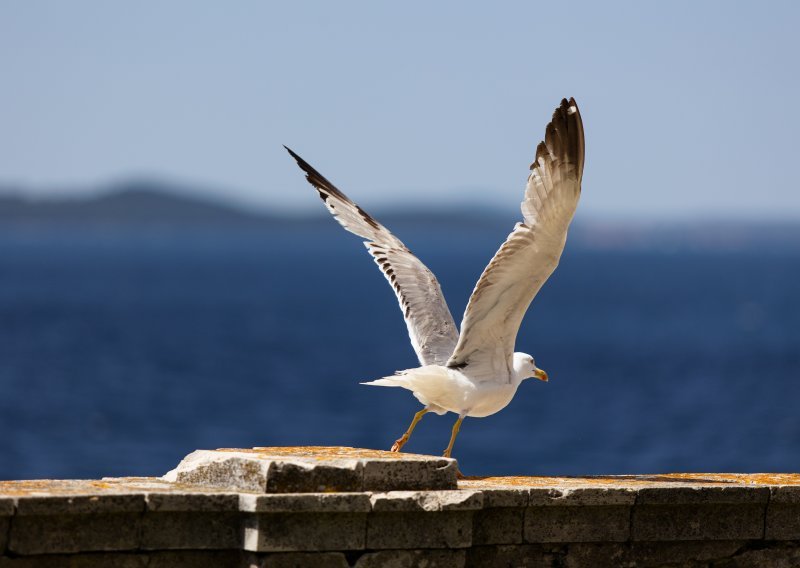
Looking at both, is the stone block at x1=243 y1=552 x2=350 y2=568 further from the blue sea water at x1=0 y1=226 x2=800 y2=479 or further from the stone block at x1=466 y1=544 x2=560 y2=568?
the blue sea water at x1=0 y1=226 x2=800 y2=479

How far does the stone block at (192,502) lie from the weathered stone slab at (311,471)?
14cm

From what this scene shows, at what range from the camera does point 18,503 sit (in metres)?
5.79

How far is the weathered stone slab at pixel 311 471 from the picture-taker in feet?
20.5

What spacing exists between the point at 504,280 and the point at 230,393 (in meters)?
37.8

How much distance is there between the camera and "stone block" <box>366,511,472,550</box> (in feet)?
20.8

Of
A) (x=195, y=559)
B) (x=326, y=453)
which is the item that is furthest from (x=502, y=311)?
(x=195, y=559)

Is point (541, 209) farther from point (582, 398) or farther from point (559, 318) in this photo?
point (559, 318)

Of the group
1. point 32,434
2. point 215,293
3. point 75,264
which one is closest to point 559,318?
point 215,293

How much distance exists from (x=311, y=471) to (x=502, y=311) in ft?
8.61

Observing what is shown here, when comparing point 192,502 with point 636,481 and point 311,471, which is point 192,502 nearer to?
point 311,471

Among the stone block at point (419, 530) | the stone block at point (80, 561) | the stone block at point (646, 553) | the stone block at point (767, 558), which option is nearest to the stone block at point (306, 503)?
the stone block at point (419, 530)

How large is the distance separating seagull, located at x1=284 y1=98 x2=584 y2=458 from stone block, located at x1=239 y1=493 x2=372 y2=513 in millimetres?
1836

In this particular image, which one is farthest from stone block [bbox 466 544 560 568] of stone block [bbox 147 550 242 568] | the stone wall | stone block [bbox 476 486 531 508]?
stone block [bbox 147 550 242 568]

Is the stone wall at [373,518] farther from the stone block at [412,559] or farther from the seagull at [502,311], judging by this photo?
the seagull at [502,311]
